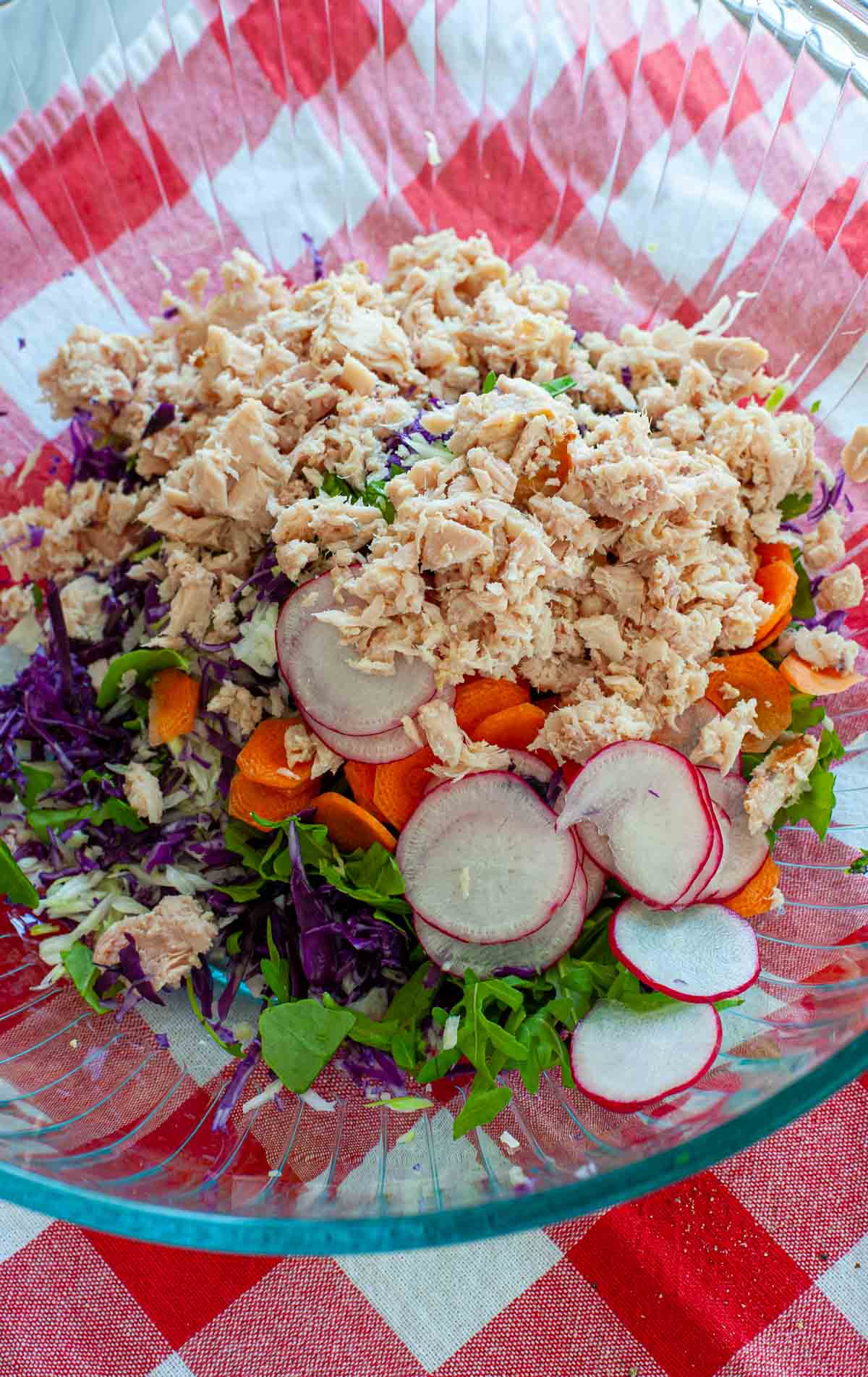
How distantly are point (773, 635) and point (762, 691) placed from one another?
0.38 ft

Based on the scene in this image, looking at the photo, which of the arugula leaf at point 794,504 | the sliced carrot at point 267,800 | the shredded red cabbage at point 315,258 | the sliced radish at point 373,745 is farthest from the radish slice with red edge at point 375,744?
the shredded red cabbage at point 315,258

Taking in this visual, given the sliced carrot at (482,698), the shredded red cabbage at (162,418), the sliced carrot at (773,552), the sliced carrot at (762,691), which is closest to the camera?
the sliced carrot at (482,698)

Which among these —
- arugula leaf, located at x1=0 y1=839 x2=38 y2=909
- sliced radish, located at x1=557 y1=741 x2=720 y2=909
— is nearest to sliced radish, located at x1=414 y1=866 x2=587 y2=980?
sliced radish, located at x1=557 y1=741 x2=720 y2=909

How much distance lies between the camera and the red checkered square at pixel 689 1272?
6.60 ft

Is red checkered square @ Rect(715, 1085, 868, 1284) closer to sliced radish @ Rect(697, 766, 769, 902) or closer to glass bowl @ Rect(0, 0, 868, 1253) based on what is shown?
Result: glass bowl @ Rect(0, 0, 868, 1253)

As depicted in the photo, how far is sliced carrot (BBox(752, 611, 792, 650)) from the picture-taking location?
2.07 metres

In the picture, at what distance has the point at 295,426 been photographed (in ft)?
6.81

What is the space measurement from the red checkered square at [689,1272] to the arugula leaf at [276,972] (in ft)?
2.32

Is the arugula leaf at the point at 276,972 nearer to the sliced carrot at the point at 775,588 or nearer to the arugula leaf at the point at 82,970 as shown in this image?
Answer: the arugula leaf at the point at 82,970

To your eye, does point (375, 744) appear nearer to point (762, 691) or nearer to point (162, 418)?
point (762, 691)

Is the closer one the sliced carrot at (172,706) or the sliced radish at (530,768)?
the sliced radish at (530,768)

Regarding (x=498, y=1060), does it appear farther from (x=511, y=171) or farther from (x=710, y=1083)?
(x=511, y=171)

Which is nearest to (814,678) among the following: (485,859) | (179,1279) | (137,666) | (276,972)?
(485,859)

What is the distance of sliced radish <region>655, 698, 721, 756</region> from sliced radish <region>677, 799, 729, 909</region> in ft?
0.36
